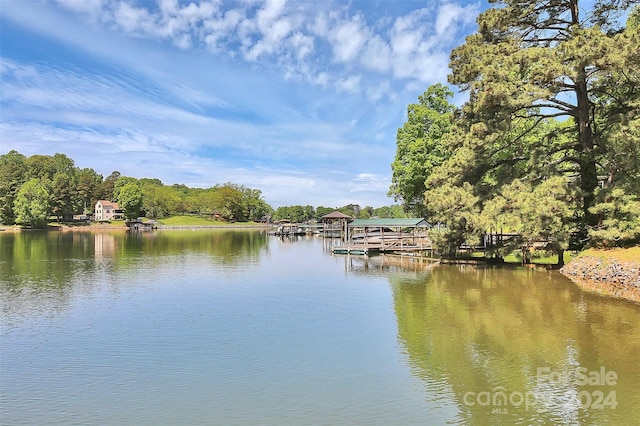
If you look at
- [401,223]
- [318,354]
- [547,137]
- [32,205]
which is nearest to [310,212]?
[32,205]

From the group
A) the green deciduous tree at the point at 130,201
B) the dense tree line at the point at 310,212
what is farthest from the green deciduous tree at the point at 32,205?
the dense tree line at the point at 310,212

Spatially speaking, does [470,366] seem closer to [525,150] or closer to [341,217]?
[525,150]

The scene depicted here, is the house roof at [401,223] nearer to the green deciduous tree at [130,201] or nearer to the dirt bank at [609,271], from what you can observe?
the dirt bank at [609,271]

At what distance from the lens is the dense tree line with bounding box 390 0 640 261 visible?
18734 millimetres

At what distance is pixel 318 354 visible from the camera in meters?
10.2

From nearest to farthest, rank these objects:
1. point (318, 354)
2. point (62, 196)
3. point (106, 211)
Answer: point (318, 354) < point (62, 196) < point (106, 211)

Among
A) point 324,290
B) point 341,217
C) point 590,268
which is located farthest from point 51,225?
point 590,268

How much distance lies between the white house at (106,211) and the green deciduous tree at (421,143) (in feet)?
281

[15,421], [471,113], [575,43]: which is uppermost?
[575,43]

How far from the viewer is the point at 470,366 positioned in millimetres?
9188

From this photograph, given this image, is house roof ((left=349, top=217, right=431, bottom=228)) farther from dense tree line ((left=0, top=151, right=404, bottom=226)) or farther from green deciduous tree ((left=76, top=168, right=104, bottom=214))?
green deciduous tree ((left=76, top=168, right=104, bottom=214))

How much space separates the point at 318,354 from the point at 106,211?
4329 inches

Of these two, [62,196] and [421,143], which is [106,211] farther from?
[421,143]

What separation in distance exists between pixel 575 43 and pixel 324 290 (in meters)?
14.6
